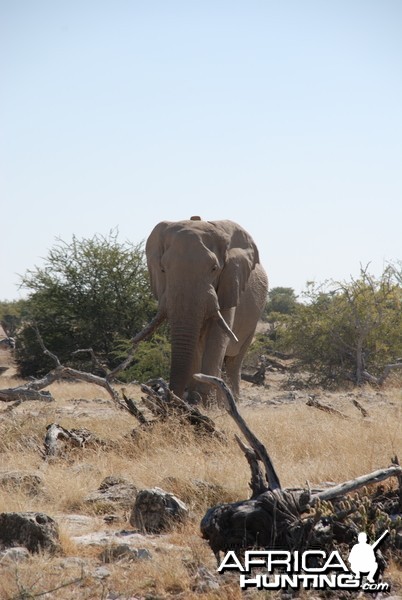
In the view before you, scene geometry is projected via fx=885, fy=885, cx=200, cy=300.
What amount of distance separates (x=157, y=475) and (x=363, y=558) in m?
2.50

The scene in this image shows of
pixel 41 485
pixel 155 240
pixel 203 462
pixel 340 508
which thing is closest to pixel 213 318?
pixel 155 240

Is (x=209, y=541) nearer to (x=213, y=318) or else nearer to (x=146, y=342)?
(x=213, y=318)

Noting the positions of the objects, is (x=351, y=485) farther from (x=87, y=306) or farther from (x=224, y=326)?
(x=87, y=306)

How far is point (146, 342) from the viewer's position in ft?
61.5

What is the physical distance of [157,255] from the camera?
492 inches

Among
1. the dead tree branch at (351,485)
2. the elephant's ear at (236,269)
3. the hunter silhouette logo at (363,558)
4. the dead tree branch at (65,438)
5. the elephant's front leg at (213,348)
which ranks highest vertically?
the elephant's ear at (236,269)

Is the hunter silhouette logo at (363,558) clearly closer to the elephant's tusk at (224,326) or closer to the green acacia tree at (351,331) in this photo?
the elephant's tusk at (224,326)

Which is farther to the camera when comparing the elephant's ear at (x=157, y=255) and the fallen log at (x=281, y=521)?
the elephant's ear at (x=157, y=255)

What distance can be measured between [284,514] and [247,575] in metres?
0.49

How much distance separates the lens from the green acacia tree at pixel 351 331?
64.2 ft

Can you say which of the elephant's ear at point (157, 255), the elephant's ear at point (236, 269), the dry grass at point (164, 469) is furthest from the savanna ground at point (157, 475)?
the elephant's ear at point (157, 255)

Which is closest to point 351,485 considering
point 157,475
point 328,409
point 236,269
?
point 157,475

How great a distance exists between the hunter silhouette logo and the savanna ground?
15cm

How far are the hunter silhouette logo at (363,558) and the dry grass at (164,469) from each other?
195 millimetres
